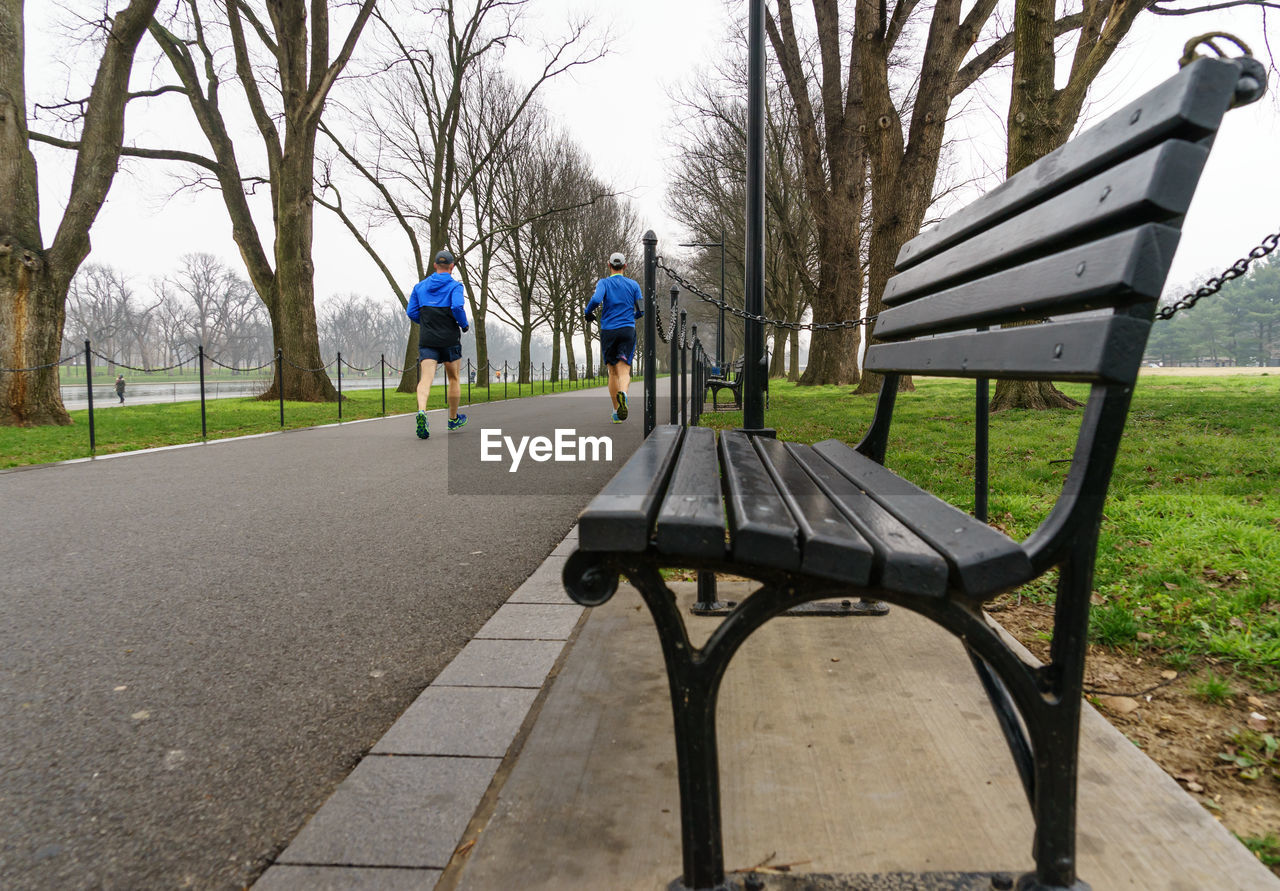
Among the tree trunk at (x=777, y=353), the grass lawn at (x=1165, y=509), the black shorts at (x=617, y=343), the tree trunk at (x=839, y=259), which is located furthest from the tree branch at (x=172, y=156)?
the tree trunk at (x=777, y=353)

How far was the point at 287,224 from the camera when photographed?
16.8 m

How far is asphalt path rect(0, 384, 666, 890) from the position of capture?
5.36ft

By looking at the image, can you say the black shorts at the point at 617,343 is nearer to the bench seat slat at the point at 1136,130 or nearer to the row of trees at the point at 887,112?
the row of trees at the point at 887,112

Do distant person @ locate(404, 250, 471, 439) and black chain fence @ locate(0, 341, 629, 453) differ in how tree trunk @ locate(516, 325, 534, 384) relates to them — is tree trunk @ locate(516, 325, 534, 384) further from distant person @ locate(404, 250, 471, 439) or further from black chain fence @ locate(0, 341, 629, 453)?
distant person @ locate(404, 250, 471, 439)

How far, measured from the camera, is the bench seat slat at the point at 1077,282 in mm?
1228

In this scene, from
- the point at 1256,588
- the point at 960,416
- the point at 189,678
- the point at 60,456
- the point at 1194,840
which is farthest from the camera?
the point at 960,416

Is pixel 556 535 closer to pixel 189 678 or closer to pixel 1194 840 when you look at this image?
pixel 189 678

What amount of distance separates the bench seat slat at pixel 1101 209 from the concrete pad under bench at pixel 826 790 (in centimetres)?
112

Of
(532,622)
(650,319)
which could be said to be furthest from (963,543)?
(650,319)

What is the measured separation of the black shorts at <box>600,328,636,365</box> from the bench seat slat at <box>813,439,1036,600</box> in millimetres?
8718

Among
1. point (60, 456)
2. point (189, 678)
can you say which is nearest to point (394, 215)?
point (60, 456)

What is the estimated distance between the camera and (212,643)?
268cm

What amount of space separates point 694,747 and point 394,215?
27128mm

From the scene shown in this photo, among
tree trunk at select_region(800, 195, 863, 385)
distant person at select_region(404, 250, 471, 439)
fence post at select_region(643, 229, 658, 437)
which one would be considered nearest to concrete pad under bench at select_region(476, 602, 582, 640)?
fence post at select_region(643, 229, 658, 437)
